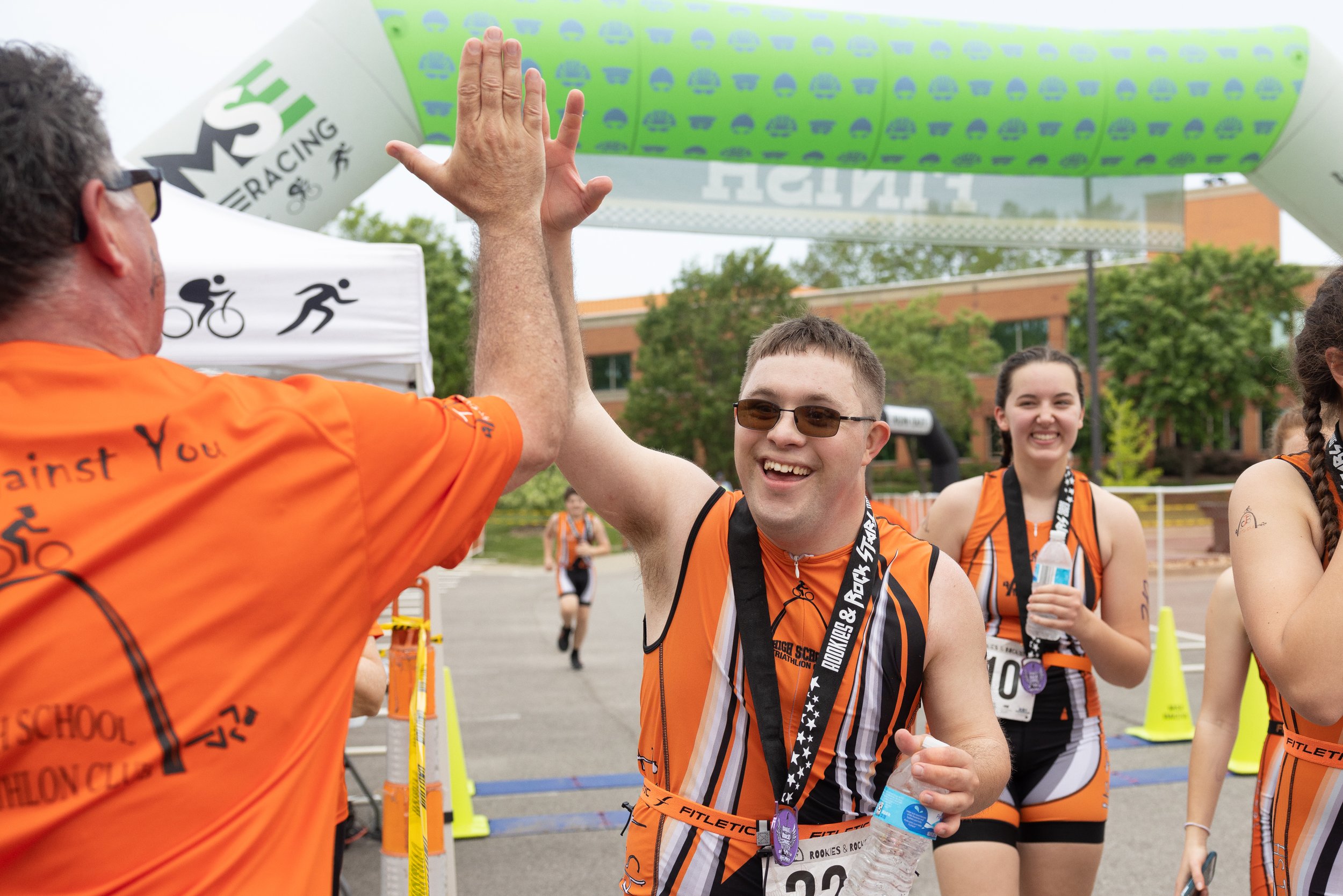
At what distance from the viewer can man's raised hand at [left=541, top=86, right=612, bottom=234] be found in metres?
1.99

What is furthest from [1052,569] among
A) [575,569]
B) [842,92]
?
[575,569]

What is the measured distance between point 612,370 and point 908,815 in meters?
48.7

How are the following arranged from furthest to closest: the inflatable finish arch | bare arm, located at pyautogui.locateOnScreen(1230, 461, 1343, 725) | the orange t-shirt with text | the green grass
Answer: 1. the green grass
2. the inflatable finish arch
3. bare arm, located at pyautogui.locateOnScreen(1230, 461, 1343, 725)
4. the orange t-shirt with text

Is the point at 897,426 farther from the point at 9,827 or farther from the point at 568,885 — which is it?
the point at 9,827

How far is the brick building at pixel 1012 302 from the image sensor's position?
4244 cm

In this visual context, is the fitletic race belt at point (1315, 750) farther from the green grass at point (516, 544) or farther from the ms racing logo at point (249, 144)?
the green grass at point (516, 544)

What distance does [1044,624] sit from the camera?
10.9 ft

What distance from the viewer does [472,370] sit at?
1.56 meters

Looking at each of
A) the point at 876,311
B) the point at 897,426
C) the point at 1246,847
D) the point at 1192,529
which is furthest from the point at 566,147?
the point at 876,311

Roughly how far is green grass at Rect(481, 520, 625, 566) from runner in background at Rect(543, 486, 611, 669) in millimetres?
12291

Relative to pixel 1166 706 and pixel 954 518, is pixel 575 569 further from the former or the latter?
pixel 954 518

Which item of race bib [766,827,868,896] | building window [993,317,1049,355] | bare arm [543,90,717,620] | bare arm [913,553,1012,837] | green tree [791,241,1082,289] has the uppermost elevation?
green tree [791,241,1082,289]

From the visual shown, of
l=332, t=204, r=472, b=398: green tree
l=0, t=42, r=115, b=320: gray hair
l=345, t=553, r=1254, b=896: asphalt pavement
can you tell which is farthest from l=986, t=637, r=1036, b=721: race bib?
l=332, t=204, r=472, b=398: green tree

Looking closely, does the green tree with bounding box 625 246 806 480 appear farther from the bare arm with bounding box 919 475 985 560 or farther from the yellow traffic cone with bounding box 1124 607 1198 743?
the bare arm with bounding box 919 475 985 560
